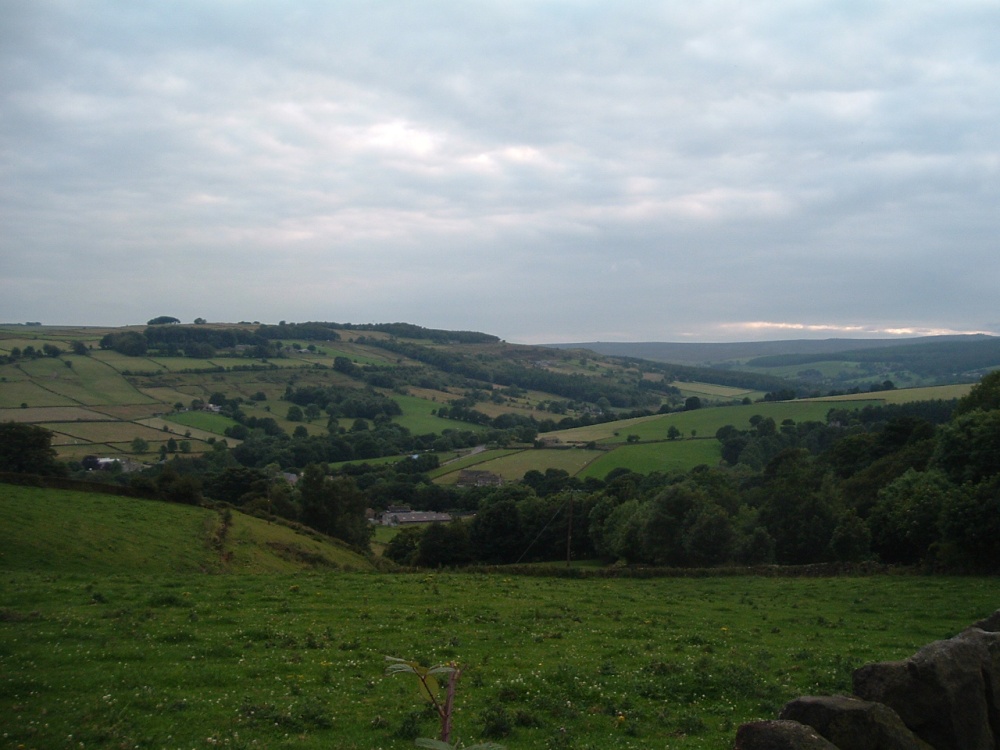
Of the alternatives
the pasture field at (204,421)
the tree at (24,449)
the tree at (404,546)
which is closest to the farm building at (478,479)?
the tree at (404,546)

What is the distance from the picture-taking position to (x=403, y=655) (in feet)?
51.6

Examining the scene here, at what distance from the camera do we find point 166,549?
100ft

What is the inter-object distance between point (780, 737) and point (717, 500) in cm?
4670

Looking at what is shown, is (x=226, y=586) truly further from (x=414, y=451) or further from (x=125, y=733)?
(x=414, y=451)

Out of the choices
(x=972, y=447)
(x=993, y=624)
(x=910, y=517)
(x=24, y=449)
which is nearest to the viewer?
(x=993, y=624)

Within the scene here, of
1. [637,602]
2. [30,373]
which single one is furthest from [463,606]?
[30,373]

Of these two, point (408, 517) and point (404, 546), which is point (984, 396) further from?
point (408, 517)

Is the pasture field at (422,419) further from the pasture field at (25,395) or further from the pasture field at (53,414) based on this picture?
the pasture field at (25,395)

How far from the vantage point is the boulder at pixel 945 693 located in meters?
8.11

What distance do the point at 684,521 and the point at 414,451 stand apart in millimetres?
71195

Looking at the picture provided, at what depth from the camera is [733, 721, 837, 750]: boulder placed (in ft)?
22.1

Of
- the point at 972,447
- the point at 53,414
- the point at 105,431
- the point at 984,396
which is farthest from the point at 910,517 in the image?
the point at 53,414

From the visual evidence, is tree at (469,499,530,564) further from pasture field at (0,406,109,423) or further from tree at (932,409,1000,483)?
pasture field at (0,406,109,423)

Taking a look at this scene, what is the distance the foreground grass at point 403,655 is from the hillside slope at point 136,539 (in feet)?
13.6
